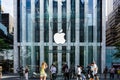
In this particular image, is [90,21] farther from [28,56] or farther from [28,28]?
[28,56]

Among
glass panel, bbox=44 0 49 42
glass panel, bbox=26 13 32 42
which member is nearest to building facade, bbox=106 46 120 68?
glass panel, bbox=44 0 49 42

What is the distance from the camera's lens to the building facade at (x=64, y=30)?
198ft

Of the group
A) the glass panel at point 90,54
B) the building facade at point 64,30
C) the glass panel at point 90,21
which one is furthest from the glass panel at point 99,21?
the glass panel at point 90,54

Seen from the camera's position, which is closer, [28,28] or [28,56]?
[28,56]

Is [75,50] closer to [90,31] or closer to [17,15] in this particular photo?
[90,31]

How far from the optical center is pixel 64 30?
60.4 metres

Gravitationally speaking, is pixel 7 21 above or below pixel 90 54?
above

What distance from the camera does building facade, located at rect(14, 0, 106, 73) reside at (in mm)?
60344

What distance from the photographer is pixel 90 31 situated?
6066cm

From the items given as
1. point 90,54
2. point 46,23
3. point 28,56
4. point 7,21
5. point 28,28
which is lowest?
point 28,56

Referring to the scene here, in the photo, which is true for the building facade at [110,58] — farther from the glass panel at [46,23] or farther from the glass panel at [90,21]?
the glass panel at [46,23]

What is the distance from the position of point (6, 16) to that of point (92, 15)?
37595 millimetres

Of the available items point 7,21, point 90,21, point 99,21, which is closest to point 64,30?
point 90,21

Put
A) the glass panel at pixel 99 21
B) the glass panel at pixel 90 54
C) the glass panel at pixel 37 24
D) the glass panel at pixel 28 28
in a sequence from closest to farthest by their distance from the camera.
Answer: the glass panel at pixel 90 54 → the glass panel at pixel 28 28 → the glass panel at pixel 37 24 → the glass panel at pixel 99 21
